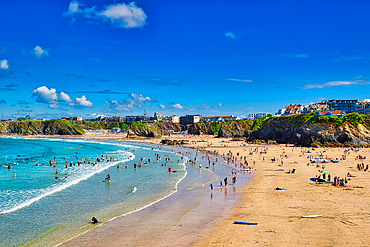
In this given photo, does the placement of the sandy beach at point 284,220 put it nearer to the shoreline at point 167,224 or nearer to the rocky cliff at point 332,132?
the shoreline at point 167,224

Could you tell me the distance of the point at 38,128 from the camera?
151500 mm

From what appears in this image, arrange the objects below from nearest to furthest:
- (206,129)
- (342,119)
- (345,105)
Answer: (342,119) < (345,105) < (206,129)

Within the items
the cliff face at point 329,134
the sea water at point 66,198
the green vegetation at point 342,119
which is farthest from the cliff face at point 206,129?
the sea water at point 66,198

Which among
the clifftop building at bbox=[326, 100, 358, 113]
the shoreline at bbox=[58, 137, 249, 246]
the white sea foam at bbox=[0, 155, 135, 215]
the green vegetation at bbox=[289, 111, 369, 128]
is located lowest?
the white sea foam at bbox=[0, 155, 135, 215]

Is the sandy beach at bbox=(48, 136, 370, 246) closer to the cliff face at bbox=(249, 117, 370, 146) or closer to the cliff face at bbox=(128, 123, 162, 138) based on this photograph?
the cliff face at bbox=(249, 117, 370, 146)

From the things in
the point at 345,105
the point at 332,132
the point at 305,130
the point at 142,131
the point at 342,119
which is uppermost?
the point at 345,105

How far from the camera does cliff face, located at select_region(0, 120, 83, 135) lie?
149 metres

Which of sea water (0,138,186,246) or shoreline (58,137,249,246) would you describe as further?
sea water (0,138,186,246)

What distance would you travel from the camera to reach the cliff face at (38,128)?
149 metres

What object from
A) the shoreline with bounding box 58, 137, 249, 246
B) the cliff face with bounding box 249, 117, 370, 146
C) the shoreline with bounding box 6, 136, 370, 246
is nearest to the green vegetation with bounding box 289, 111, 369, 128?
the cliff face with bounding box 249, 117, 370, 146

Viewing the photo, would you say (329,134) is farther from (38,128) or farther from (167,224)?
(38,128)

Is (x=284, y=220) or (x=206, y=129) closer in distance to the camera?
(x=284, y=220)

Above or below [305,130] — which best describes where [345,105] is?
above

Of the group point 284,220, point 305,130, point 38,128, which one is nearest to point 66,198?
point 284,220
